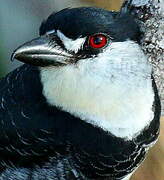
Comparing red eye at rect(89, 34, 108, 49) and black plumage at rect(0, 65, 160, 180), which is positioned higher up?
red eye at rect(89, 34, 108, 49)

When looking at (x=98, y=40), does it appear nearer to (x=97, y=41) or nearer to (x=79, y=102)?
(x=97, y=41)

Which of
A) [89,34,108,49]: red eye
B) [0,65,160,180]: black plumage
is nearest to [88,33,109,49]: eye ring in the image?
[89,34,108,49]: red eye

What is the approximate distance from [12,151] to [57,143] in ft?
0.60

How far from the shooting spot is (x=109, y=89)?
2.38m

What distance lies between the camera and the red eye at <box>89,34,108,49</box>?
2304 millimetres

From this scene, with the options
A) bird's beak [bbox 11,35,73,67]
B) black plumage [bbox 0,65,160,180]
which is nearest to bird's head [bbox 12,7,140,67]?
bird's beak [bbox 11,35,73,67]

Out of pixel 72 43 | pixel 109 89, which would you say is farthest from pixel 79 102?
pixel 72 43

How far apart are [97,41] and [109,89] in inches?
7.0

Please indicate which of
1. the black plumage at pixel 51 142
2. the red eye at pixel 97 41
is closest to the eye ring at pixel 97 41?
the red eye at pixel 97 41

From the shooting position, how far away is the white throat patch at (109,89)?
92.0 inches

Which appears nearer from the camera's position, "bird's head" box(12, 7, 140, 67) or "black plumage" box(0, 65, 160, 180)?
"bird's head" box(12, 7, 140, 67)

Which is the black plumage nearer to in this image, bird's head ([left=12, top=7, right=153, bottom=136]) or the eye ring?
bird's head ([left=12, top=7, right=153, bottom=136])

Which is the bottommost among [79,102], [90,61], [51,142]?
[51,142]

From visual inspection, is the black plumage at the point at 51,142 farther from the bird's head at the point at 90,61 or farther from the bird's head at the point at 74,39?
the bird's head at the point at 74,39
